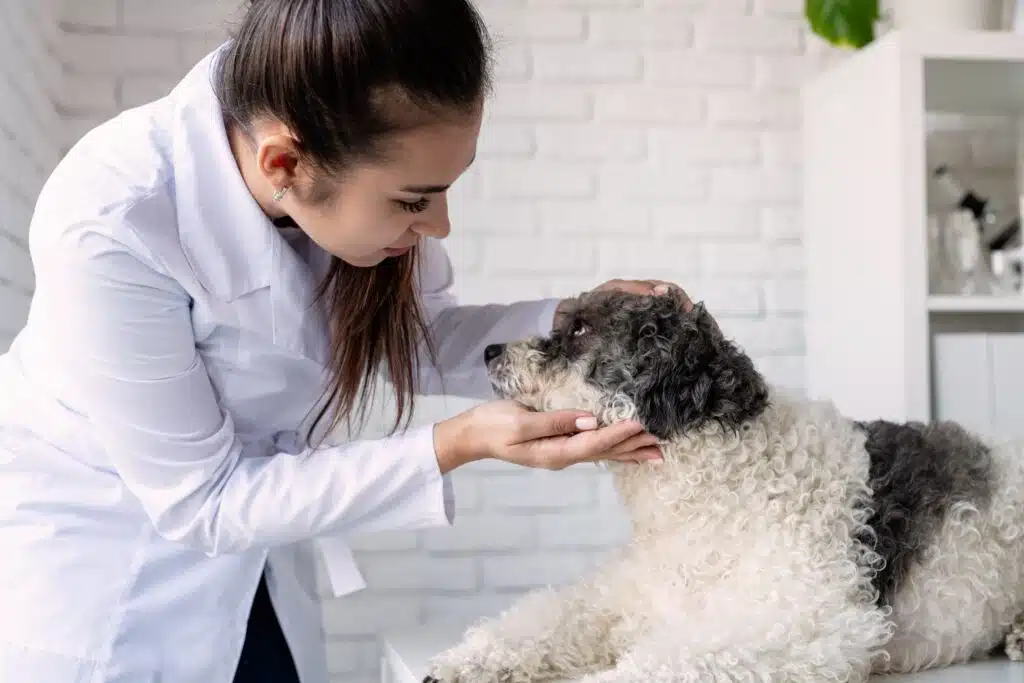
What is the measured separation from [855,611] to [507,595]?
1.20 m

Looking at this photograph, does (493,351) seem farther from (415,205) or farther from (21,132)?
(21,132)

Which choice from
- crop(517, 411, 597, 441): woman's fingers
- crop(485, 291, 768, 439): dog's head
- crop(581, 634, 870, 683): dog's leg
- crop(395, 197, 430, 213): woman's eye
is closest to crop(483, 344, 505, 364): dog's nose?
crop(485, 291, 768, 439): dog's head

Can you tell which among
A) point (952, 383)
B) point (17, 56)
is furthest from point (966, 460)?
point (17, 56)

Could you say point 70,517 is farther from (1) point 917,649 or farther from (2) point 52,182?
(1) point 917,649

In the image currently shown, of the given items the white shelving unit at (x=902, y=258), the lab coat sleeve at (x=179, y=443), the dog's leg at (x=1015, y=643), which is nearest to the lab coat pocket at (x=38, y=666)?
the lab coat sleeve at (x=179, y=443)

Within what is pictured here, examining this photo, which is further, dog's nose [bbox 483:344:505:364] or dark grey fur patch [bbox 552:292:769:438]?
dog's nose [bbox 483:344:505:364]

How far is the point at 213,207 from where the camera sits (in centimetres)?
127

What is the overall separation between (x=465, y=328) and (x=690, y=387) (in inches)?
16.5

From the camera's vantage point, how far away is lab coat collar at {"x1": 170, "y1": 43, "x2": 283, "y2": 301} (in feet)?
4.10

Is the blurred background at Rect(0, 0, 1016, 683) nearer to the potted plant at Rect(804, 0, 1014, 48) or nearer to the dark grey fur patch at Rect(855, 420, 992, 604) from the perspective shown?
the potted plant at Rect(804, 0, 1014, 48)

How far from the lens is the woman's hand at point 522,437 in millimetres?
1214

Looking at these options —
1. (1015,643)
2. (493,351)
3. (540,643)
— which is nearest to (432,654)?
(540,643)

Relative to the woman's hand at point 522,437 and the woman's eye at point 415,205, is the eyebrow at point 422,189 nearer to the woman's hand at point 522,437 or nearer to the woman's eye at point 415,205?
the woman's eye at point 415,205

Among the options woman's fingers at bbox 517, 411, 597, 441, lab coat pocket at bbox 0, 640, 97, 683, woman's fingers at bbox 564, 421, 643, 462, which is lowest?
lab coat pocket at bbox 0, 640, 97, 683
